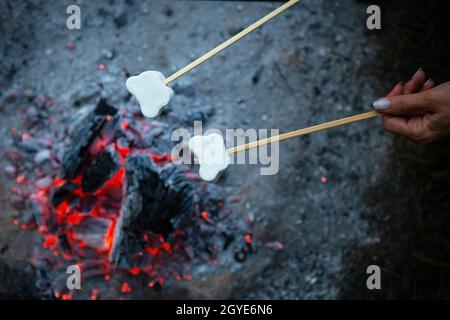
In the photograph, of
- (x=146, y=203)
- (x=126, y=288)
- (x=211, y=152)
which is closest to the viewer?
(x=211, y=152)

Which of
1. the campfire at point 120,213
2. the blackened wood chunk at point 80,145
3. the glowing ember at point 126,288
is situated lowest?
the glowing ember at point 126,288

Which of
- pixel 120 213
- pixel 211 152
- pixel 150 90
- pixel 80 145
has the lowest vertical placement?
pixel 120 213

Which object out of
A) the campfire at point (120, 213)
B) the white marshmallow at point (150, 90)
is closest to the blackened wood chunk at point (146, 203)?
the campfire at point (120, 213)

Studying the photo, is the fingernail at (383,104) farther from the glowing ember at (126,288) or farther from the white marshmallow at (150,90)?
the glowing ember at (126,288)

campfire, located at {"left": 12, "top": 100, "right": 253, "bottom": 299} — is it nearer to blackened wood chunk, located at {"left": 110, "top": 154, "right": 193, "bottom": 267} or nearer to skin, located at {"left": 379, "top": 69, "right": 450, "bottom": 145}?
blackened wood chunk, located at {"left": 110, "top": 154, "right": 193, "bottom": 267}

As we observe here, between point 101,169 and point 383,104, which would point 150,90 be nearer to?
point 101,169

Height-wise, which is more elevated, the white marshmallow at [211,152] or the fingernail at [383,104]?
the fingernail at [383,104]

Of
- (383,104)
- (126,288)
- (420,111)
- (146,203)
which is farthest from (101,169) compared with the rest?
(420,111)

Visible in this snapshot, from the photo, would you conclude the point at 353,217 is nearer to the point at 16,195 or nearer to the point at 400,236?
the point at 400,236

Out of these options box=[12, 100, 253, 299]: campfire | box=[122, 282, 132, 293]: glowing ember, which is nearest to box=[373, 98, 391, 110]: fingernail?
box=[12, 100, 253, 299]: campfire
